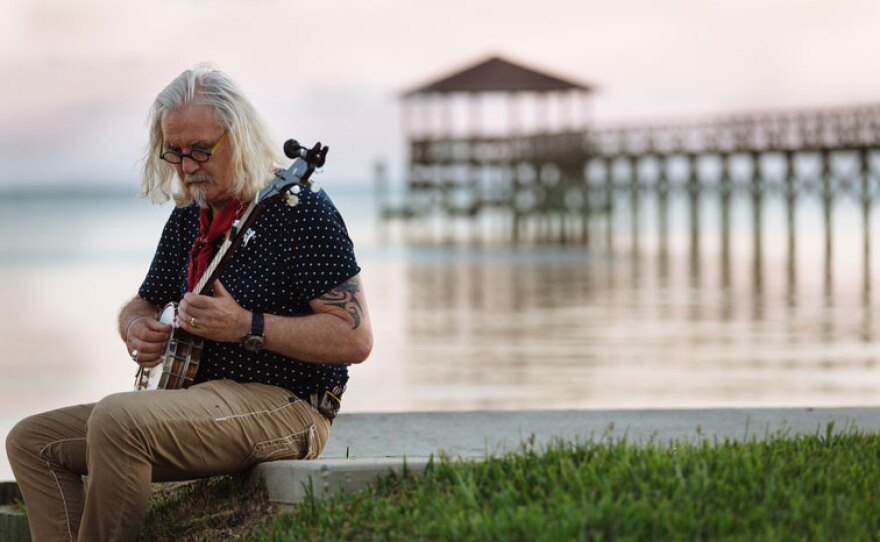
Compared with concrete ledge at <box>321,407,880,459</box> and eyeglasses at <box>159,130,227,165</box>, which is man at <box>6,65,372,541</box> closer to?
eyeglasses at <box>159,130,227,165</box>

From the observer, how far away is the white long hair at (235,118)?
195 inches

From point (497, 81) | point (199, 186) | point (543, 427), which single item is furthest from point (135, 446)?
point (497, 81)

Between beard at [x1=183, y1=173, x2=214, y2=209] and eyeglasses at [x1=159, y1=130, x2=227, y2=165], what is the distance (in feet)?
0.18

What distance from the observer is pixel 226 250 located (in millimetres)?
5012

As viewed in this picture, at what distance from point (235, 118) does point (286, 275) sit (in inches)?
19.3

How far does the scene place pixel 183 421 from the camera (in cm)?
473

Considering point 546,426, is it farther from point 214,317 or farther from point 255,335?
point 214,317

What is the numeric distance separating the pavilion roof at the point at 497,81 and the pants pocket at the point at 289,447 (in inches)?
1954

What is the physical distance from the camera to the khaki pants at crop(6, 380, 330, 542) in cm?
463

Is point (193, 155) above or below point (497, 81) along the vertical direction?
below

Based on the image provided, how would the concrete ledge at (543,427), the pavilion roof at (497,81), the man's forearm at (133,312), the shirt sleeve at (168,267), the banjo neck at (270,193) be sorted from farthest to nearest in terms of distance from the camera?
the pavilion roof at (497,81) < the concrete ledge at (543,427) < the shirt sleeve at (168,267) < the man's forearm at (133,312) < the banjo neck at (270,193)

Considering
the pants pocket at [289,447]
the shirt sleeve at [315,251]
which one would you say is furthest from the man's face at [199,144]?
the pants pocket at [289,447]

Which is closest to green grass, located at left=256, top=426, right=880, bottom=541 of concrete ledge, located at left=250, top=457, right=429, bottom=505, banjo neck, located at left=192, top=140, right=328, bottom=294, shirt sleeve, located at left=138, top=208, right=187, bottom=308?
concrete ledge, located at left=250, top=457, right=429, bottom=505

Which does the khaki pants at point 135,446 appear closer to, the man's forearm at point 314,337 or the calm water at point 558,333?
the man's forearm at point 314,337
